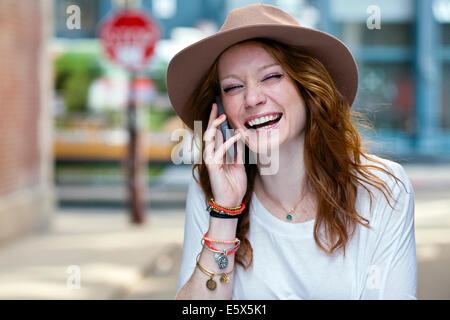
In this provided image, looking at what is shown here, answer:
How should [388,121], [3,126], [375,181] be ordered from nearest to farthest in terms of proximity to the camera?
1. [375,181]
2. [3,126]
3. [388,121]

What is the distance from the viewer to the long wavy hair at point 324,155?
1.86 metres

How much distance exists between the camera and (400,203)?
185 centimetres

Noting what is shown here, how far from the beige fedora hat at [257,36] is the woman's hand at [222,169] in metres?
0.20

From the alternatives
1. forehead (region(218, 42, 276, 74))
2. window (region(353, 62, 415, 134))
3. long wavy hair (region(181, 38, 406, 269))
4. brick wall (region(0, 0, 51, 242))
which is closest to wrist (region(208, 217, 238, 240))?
long wavy hair (region(181, 38, 406, 269))

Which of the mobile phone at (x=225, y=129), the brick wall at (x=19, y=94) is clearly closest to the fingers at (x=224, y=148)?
the mobile phone at (x=225, y=129)

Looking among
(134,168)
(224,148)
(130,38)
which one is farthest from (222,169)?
(134,168)

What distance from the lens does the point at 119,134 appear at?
1441 cm

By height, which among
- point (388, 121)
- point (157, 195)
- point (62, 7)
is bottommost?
point (157, 195)

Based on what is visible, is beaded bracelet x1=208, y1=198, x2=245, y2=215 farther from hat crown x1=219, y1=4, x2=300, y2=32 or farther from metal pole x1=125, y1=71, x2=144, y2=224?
metal pole x1=125, y1=71, x2=144, y2=224

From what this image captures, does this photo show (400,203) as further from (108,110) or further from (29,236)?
(108,110)

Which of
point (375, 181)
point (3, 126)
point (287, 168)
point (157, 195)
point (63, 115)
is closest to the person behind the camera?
point (375, 181)

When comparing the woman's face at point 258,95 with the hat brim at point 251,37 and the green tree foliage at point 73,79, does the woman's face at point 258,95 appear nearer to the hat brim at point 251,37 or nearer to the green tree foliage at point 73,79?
the hat brim at point 251,37

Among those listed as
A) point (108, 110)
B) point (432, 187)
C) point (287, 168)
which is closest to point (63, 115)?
point (108, 110)

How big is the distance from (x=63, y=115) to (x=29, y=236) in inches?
279
